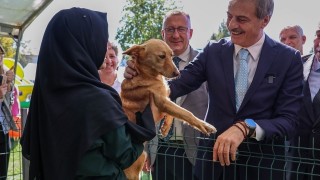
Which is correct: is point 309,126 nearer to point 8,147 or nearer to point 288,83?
point 288,83

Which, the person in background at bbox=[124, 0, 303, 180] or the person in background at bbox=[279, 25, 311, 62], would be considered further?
the person in background at bbox=[279, 25, 311, 62]

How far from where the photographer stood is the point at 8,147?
5266mm

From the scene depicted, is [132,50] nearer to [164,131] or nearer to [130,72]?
[130,72]

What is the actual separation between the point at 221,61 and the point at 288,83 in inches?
20.1

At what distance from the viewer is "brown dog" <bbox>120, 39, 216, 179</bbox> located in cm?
336

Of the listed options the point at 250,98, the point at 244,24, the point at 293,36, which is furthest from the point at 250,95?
the point at 293,36

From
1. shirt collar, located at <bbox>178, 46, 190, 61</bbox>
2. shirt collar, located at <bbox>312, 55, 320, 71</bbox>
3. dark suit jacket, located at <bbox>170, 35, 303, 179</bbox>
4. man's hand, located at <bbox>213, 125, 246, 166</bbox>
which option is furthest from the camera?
shirt collar, located at <bbox>178, 46, 190, 61</bbox>

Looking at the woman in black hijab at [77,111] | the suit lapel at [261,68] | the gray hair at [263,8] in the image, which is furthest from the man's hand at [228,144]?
the gray hair at [263,8]

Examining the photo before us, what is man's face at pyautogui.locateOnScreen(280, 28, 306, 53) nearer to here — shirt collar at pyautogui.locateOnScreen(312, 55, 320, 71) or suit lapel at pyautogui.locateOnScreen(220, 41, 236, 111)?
shirt collar at pyautogui.locateOnScreen(312, 55, 320, 71)

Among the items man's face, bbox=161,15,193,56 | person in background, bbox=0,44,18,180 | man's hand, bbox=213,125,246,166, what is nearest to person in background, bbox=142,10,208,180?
man's face, bbox=161,15,193,56

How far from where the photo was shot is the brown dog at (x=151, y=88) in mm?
3363

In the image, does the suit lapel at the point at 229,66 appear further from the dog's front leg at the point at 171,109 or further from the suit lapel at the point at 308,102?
the suit lapel at the point at 308,102

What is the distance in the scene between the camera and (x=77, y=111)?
2.29 m

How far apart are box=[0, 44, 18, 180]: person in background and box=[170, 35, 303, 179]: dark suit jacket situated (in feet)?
8.73
